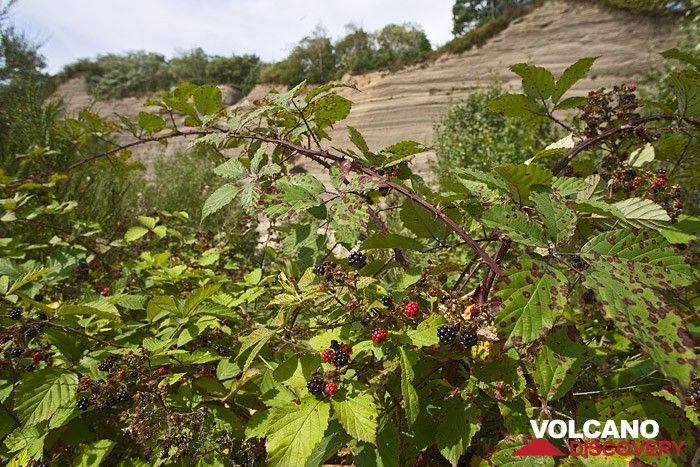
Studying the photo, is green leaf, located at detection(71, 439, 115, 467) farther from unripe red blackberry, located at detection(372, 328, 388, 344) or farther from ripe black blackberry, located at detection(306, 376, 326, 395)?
unripe red blackberry, located at detection(372, 328, 388, 344)

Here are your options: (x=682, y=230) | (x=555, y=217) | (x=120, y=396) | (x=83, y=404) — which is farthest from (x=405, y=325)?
(x=83, y=404)

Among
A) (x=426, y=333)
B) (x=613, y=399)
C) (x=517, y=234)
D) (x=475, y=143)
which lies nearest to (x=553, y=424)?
(x=613, y=399)

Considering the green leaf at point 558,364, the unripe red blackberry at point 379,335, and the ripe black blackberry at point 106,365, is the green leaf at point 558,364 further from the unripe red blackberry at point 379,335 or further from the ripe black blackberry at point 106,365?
the ripe black blackberry at point 106,365

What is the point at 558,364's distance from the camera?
821mm

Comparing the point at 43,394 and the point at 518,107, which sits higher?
the point at 518,107

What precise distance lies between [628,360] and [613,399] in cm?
55

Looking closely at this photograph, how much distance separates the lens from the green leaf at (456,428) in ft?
2.88

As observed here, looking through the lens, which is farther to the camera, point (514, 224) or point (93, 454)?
point (93, 454)

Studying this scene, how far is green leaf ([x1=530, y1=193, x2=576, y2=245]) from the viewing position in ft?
2.64

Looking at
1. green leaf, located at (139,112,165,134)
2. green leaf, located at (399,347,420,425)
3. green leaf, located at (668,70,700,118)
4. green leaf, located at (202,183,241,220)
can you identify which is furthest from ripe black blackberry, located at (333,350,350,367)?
green leaf, located at (139,112,165,134)

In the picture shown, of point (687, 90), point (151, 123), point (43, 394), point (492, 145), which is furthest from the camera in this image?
point (492, 145)

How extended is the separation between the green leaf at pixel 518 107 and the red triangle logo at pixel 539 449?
92cm

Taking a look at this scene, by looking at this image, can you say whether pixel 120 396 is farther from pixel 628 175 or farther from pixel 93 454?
pixel 628 175

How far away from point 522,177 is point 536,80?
1.47 ft
